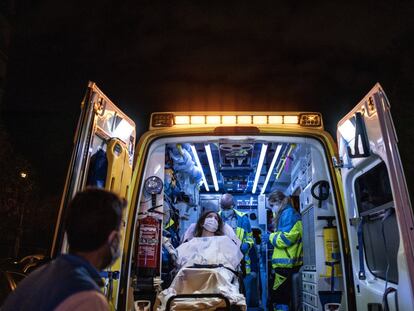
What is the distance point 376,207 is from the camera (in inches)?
126

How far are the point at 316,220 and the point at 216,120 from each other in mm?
1341

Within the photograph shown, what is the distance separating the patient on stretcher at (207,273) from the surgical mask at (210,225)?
0.33 meters

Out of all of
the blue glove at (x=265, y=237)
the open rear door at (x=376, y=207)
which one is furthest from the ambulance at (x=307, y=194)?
the blue glove at (x=265, y=237)

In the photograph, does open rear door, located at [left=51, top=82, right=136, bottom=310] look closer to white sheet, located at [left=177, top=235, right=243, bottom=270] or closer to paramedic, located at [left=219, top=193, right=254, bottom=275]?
white sheet, located at [left=177, top=235, right=243, bottom=270]

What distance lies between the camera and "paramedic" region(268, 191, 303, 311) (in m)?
5.72

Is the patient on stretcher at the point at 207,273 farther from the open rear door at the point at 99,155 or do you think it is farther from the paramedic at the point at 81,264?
the paramedic at the point at 81,264

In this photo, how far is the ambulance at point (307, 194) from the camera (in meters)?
2.77

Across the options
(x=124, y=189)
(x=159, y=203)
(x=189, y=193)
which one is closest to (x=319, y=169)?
(x=159, y=203)

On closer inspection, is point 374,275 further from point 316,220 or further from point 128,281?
point 128,281

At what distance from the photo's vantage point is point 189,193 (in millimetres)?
7887

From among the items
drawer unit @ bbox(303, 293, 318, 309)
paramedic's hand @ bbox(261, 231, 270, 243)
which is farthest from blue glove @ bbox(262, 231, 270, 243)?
drawer unit @ bbox(303, 293, 318, 309)

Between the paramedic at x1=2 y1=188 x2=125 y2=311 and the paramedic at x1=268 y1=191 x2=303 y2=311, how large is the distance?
427cm

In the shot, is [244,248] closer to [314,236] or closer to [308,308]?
[308,308]

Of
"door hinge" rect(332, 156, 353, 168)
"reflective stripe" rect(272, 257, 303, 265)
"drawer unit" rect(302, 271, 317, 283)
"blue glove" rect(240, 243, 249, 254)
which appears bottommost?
"drawer unit" rect(302, 271, 317, 283)
